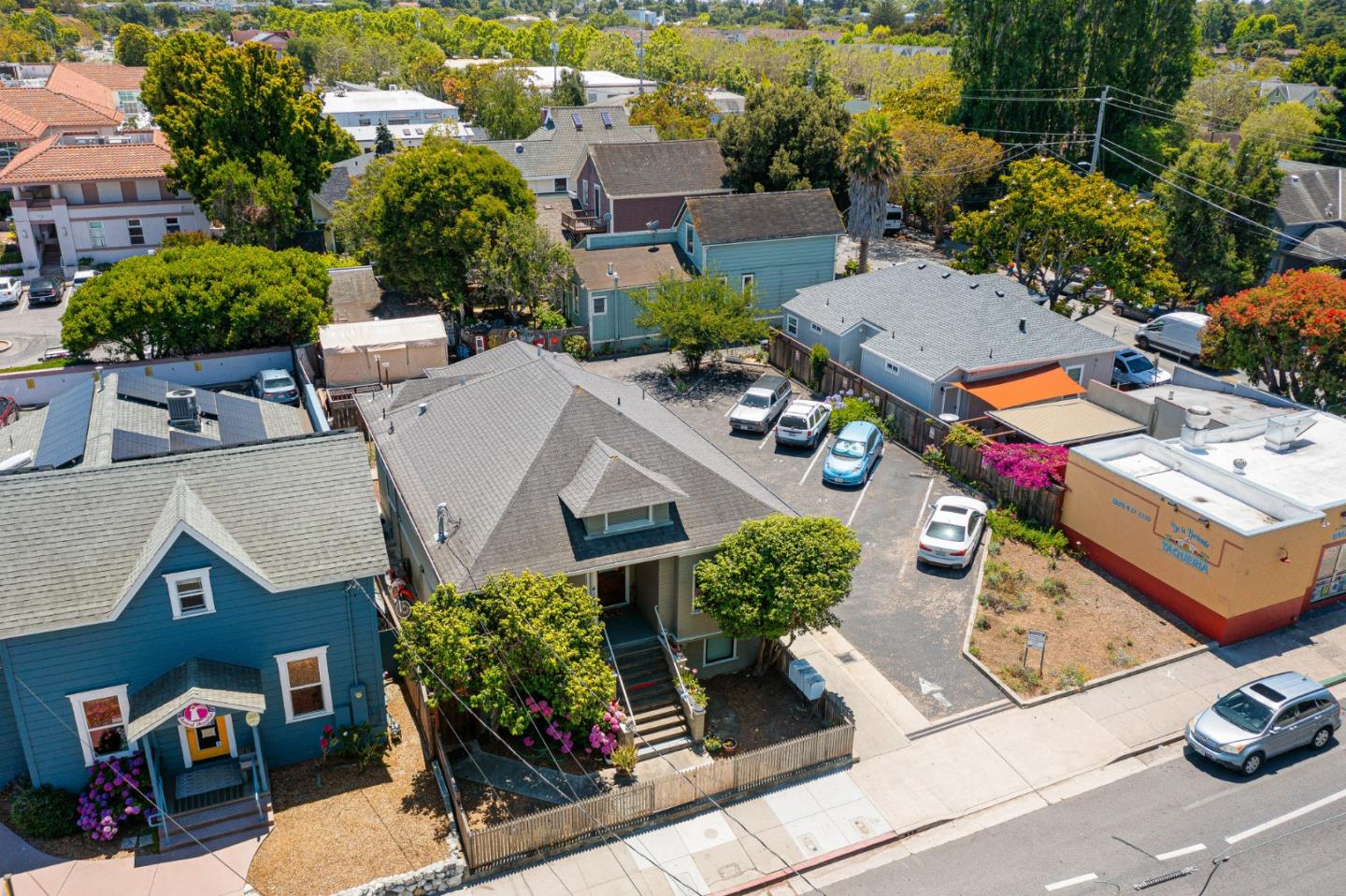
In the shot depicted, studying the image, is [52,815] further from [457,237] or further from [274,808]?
[457,237]

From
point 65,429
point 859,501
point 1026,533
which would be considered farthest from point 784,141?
point 65,429

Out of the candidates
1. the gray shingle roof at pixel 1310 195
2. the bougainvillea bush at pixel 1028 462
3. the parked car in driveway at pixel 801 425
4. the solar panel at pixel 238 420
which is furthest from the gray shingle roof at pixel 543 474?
the gray shingle roof at pixel 1310 195

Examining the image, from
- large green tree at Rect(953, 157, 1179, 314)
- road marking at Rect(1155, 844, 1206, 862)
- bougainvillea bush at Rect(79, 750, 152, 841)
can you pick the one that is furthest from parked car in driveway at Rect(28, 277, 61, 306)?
road marking at Rect(1155, 844, 1206, 862)

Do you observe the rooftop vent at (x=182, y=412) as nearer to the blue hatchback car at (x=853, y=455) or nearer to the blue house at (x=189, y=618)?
the blue house at (x=189, y=618)

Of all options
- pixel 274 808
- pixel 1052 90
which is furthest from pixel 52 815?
pixel 1052 90

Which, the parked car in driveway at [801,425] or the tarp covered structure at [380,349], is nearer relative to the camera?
the parked car in driveway at [801,425]

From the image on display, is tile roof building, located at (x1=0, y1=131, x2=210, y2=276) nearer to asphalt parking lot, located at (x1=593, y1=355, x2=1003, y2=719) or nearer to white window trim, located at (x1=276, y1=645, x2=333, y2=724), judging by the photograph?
asphalt parking lot, located at (x1=593, y1=355, x2=1003, y2=719)

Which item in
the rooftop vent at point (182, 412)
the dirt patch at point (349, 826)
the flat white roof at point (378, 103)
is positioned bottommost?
the dirt patch at point (349, 826)

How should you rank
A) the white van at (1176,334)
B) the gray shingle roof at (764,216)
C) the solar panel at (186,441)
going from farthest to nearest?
the gray shingle roof at (764,216), the white van at (1176,334), the solar panel at (186,441)
